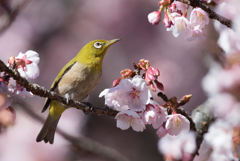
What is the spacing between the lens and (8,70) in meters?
1.79

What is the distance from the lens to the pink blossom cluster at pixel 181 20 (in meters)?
2.28

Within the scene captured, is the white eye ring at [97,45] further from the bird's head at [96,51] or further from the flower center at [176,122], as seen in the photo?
the flower center at [176,122]

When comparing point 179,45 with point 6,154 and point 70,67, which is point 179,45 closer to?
point 70,67

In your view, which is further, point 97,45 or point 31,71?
point 97,45

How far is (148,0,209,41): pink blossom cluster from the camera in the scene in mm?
2282

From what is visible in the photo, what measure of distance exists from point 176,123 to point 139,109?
12.3 inches

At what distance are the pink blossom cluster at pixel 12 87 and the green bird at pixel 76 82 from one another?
155 cm

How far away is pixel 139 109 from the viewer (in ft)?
7.23

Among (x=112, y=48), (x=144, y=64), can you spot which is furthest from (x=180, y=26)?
(x=112, y=48)

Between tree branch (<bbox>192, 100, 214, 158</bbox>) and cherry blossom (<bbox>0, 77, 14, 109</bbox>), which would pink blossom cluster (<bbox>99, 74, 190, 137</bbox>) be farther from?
tree branch (<bbox>192, 100, 214, 158</bbox>)

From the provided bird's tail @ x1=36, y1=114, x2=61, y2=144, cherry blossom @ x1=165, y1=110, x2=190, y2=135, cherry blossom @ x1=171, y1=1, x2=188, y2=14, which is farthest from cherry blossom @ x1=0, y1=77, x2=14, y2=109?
bird's tail @ x1=36, y1=114, x2=61, y2=144

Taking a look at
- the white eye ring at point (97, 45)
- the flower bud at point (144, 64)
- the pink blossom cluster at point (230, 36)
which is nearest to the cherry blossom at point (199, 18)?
the pink blossom cluster at point (230, 36)

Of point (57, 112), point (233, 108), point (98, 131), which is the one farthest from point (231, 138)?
point (98, 131)

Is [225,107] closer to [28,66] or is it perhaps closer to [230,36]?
[230,36]
